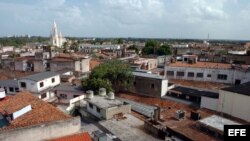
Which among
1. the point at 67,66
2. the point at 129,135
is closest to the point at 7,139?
the point at 129,135

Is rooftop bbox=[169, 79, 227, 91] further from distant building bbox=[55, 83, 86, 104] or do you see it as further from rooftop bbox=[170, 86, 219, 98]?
distant building bbox=[55, 83, 86, 104]

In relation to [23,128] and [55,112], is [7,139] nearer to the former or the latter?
[23,128]

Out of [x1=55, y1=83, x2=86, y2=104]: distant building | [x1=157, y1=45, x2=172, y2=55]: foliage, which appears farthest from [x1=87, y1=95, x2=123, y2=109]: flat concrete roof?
[x1=157, y1=45, x2=172, y2=55]: foliage

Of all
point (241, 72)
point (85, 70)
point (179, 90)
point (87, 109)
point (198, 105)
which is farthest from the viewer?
point (85, 70)

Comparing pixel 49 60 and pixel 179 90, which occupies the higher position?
pixel 49 60

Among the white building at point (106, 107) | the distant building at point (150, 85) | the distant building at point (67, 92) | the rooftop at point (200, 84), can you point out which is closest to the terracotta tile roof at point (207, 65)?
the rooftop at point (200, 84)

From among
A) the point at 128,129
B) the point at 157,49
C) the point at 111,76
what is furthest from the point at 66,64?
the point at 157,49
